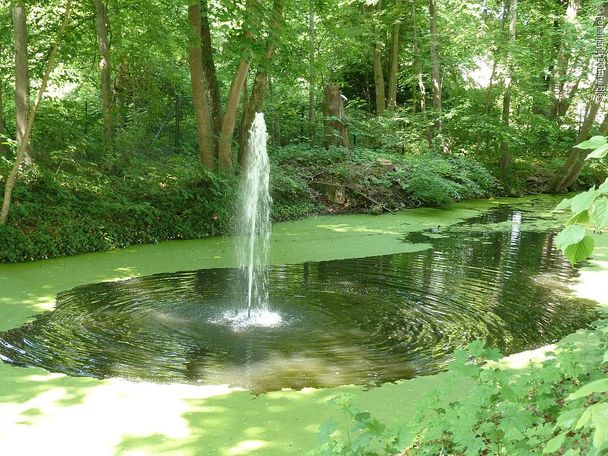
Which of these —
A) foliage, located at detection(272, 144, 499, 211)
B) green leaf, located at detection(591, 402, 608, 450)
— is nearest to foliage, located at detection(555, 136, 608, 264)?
green leaf, located at detection(591, 402, 608, 450)

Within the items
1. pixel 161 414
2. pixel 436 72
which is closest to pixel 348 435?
pixel 161 414

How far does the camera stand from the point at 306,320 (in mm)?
5582

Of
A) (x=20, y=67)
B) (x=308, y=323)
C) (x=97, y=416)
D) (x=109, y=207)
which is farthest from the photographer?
(x=109, y=207)

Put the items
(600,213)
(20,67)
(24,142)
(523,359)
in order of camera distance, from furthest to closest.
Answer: (20,67) < (24,142) < (523,359) < (600,213)

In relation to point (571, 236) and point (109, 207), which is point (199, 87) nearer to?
point (109, 207)

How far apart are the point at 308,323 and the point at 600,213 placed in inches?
171

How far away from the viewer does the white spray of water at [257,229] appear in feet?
21.4

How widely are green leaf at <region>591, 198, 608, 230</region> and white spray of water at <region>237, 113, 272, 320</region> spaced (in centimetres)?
455

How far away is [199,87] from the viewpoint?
9883 mm

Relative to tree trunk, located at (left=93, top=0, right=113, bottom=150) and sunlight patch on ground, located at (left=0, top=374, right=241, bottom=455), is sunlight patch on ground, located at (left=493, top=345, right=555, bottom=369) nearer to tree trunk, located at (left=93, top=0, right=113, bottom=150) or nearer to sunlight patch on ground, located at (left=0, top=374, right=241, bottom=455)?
sunlight patch on ground, located at (left=0, top=374, right=241, bottom=455)

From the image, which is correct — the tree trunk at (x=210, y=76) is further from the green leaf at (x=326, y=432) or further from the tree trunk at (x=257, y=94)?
the green leaf at (x=326, y=432)

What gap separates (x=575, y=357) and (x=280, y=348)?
237 cm

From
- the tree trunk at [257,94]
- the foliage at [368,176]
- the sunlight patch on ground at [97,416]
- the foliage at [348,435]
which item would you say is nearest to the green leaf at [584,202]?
the foliage at [348,435]

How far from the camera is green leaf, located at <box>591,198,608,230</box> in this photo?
1.26 metres
